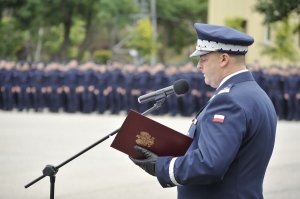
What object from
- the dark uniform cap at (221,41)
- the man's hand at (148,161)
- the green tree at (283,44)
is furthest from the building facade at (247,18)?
the man's hand at (148,161)

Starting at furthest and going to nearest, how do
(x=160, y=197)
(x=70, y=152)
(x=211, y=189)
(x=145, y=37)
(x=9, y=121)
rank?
(x=145, y=37), (x=9, y=121), (x=70, y=152), (x=160, y=197), (x=211, y=189)

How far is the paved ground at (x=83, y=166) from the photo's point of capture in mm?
8406

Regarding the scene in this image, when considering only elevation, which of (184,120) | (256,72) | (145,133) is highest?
(145,133)

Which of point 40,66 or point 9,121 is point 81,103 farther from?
point 9,121

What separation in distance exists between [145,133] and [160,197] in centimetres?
460

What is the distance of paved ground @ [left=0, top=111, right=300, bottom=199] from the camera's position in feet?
27.6

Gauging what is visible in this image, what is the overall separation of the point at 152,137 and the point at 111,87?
1733cm

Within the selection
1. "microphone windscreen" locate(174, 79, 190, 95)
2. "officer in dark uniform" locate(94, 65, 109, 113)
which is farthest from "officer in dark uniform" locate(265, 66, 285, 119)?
"microphone windscreen" locate(174, 79, 190, 95)

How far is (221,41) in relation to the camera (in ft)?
11.6

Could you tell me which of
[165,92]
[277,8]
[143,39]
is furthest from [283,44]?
[165,92]

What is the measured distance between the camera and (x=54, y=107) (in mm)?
21391

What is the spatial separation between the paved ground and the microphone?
4.11 metres

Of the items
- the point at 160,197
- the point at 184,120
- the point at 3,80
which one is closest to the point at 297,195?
the point at 160,197

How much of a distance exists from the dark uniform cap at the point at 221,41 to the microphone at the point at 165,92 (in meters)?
0.45
